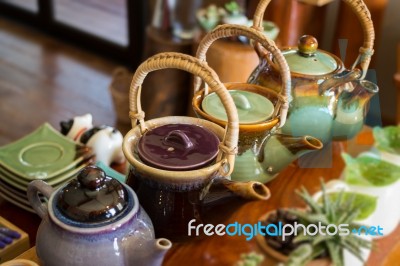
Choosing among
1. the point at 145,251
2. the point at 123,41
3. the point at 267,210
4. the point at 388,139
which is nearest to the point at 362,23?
the point at 388,139

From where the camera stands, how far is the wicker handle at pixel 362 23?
114 centimetres

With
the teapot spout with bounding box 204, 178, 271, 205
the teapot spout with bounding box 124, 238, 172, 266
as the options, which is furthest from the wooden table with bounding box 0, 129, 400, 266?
the teapot spout with bounding box 124, 238, 172, 266

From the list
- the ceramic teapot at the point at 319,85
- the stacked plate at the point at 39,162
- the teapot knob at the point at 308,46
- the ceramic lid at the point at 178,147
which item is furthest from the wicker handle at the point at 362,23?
the stacked plate at the point at 39,162

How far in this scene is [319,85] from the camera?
112cm

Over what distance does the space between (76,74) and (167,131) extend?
269cm

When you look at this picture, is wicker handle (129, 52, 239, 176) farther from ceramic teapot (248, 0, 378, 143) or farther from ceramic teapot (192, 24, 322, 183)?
ceramic teapot (248, 0, 378, 143)

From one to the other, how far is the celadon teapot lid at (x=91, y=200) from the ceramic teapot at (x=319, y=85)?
488mm

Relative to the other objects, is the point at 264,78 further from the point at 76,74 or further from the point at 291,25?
the point at 76,74

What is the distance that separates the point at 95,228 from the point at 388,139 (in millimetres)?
710

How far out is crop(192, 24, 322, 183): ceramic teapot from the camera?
3.18 feet

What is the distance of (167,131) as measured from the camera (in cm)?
93

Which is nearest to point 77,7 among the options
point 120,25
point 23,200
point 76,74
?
point 120,25

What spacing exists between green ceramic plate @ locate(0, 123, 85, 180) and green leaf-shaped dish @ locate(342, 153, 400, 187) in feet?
2.08

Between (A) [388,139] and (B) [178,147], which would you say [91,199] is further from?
(A) [388,139]
